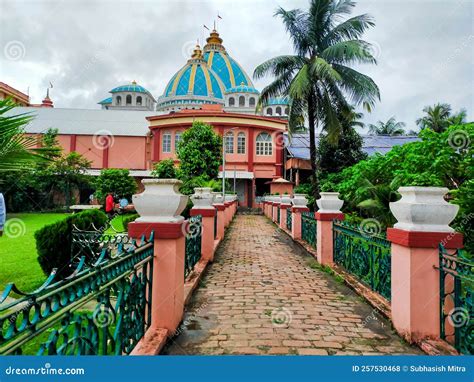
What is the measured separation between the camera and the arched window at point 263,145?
107 feet

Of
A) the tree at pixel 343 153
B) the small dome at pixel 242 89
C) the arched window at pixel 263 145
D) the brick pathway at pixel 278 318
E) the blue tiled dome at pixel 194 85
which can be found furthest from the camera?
the small dome at pixel 242 89

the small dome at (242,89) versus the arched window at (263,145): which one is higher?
the small dome at (242,89)

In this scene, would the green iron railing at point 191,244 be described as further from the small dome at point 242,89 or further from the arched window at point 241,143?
the small dome at point 242,89

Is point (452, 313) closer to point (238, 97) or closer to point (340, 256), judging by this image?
point (340, 256)

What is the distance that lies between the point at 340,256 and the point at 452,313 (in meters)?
3.40

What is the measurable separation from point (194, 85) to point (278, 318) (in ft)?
136

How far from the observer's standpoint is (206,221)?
724 centimetres

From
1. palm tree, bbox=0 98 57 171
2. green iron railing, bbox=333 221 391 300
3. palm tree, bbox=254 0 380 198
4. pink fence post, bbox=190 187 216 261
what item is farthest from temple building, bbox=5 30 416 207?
palm tree, bbox=0 98 57 171

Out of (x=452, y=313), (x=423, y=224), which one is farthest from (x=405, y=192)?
(x=452, y=313)

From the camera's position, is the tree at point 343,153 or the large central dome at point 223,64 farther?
the large central dome at point 223,64

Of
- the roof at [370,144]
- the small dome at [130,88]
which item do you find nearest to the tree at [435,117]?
the roof at [370,144]

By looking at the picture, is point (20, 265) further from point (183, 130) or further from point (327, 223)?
point (183, 130)

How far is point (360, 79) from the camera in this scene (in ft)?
46.5

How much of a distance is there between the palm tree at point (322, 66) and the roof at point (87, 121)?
23.4 metres
